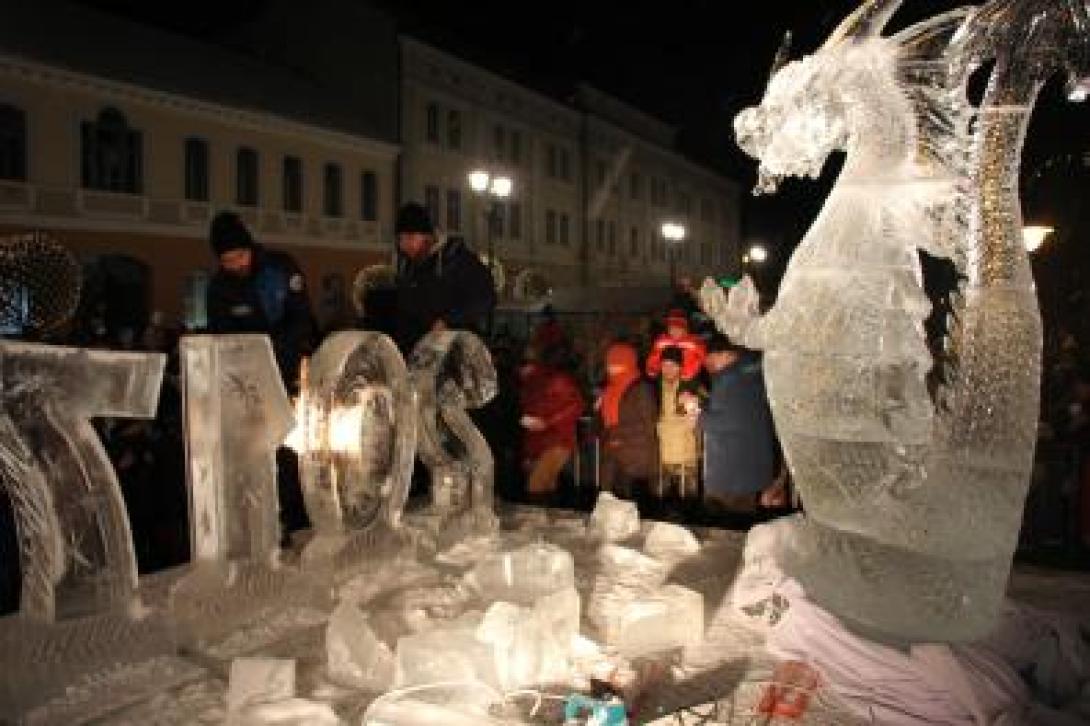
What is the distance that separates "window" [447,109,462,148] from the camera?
3234cm

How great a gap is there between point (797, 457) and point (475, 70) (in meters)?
31.2

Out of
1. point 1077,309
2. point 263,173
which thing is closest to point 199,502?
point 1077,309

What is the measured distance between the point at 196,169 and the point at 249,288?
64.6 ft

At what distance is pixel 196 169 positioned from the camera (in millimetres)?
23594

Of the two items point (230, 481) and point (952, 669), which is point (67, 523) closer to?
point (230, 481)

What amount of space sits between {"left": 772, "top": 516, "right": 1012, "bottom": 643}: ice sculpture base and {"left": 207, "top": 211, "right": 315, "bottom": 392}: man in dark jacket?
3.28m

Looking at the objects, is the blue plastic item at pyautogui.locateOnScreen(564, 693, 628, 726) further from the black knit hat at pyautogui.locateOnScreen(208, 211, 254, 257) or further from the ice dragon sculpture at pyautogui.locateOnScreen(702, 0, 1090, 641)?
the black knit hat at pyautogui.locateOnScreen(208, 211, 254, 257)

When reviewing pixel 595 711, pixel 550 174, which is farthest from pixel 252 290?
pixel 550 174

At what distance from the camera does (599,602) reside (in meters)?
4.23

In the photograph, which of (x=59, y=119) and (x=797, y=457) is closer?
(x=797, y=457)

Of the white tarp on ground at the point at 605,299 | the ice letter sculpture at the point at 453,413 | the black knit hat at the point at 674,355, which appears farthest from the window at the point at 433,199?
the ice letter sculpture at the point at 453,413

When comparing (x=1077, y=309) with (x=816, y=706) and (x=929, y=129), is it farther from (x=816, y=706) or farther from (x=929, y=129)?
(x=816, y=706)

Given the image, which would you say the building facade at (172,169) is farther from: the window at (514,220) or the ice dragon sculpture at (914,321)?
the ice dragon sculpture at (914,321)

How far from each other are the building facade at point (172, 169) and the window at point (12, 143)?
2cm
